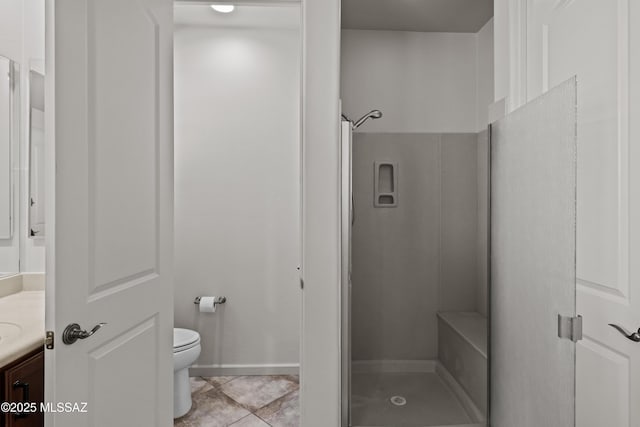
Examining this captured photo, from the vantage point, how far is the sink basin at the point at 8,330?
1.24m

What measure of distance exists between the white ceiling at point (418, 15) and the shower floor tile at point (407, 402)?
2336 millimetres

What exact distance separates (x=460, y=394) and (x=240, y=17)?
2821 mm

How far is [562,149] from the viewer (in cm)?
136

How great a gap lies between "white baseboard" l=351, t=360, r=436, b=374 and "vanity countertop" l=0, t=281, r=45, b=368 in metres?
1.80

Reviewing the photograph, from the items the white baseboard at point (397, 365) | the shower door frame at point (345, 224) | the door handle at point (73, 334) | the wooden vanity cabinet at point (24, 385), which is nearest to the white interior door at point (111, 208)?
the door handle at point (73, 334)

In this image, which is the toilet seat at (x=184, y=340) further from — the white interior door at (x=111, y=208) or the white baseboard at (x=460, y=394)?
the white baseboard at (x=460, y=394)

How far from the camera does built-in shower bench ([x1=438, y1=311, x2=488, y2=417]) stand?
81.9 inches

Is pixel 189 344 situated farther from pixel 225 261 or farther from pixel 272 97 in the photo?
pixel 272 97

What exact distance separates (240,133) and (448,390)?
2.18 metres

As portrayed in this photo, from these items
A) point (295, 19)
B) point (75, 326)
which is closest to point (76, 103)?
point (75, 326)

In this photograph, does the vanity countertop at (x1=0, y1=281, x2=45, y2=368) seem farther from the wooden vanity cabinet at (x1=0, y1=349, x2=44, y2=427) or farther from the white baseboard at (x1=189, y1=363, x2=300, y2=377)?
the white baseboard at (x1=189, y1=363, x2=300, y2=377)

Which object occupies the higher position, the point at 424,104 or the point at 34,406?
the point at 424,104

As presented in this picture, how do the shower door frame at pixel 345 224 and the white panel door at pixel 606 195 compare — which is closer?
the white panel door at pixel 606 195

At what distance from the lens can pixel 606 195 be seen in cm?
140
